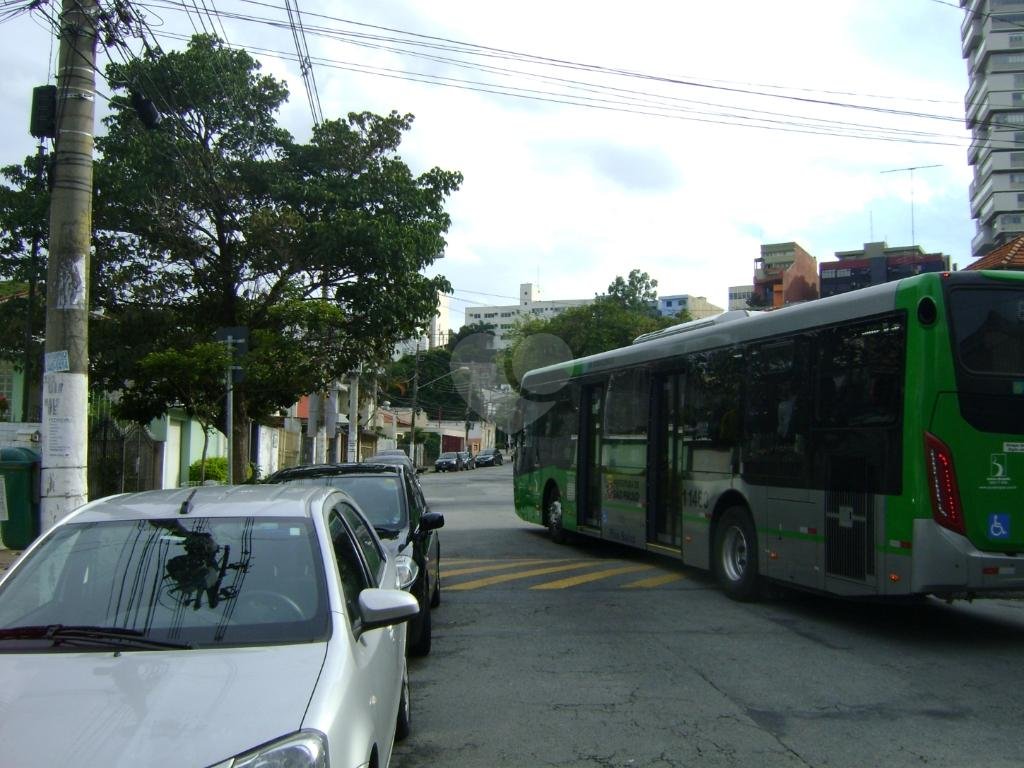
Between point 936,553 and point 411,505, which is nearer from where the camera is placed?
point 936,553

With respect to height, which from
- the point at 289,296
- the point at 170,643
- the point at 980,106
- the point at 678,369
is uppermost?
the point at 980,106

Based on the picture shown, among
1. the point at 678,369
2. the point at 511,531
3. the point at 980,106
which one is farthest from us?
A: the point at 980,106

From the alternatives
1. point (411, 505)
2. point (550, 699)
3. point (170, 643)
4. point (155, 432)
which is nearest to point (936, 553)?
point (550, 699)

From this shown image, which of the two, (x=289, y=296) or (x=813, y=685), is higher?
(x=289, y=296)

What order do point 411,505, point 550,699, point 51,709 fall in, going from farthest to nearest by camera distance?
point 411,505
point 550,699
point 51,709

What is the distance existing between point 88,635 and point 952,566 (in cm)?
648

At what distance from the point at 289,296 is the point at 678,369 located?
9.72m

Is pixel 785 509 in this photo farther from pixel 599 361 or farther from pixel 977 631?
pixel 599 361

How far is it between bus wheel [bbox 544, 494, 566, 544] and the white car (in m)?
11.2

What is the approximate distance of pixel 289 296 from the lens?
19125 mm

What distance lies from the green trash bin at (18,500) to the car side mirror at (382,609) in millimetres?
7531

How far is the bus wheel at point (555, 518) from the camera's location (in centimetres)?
1640

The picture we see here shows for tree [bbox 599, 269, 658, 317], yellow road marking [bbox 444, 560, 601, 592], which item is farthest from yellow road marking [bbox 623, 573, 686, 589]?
tree [bbox 599, 269, 658, 317]

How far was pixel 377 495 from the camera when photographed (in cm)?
869
